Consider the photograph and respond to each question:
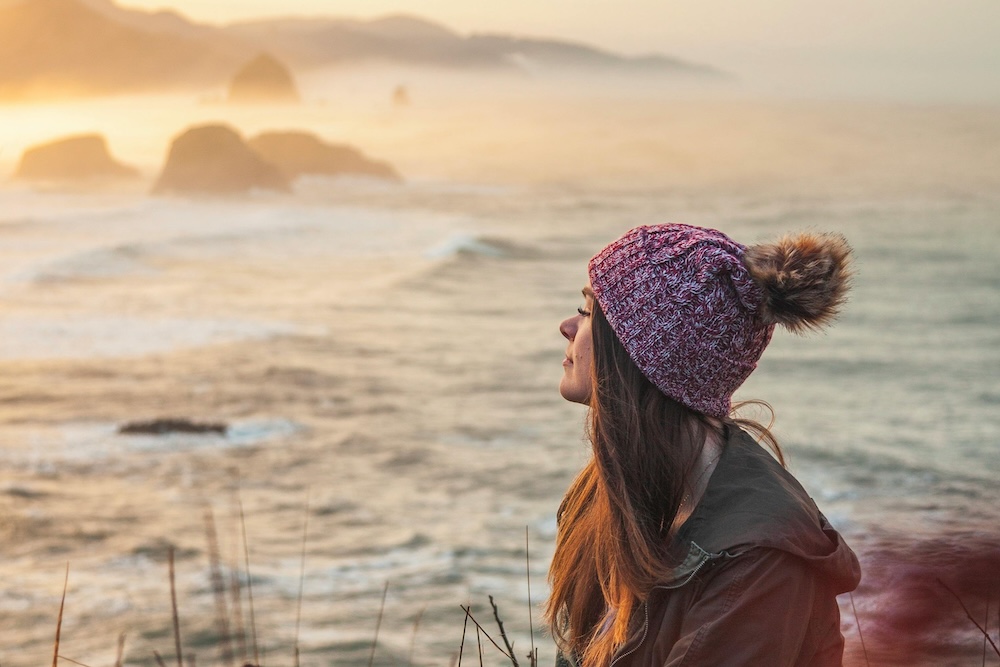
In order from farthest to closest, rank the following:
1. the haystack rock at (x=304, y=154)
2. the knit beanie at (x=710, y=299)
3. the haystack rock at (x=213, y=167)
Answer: the haystack rock at (x=304, y=154), the haystack rock at (x=213, y=167), the knit beanie at (x=710, y=299)

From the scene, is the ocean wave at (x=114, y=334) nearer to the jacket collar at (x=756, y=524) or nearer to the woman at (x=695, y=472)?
the woman at (x=695, y=472)

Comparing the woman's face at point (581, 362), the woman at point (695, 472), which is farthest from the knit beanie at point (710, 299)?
the woman's face at point (581, 362)

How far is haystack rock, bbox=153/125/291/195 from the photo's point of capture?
82.0 meters

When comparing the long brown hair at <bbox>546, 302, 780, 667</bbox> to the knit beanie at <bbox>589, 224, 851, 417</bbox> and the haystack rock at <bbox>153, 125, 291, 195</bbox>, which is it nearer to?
the knit beanie at <bbox>589, 224, 851, 417</bbox>

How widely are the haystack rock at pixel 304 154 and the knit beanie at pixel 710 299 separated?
8978 centimetres

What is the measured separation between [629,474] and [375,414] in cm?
2459

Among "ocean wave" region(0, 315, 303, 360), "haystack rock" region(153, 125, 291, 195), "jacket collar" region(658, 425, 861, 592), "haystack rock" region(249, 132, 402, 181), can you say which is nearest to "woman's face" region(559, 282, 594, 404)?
"jacket collar" region(658, 425, 861, 592)

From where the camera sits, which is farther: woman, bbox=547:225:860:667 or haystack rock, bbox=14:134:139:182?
haystack rock, bbox=14:134:139:182

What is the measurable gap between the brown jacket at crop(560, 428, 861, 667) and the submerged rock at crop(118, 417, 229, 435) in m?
21.6

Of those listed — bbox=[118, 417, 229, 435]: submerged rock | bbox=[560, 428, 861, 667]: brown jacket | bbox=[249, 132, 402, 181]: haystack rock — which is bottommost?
bbox=[249, 132, 402, 181]: haystack rock

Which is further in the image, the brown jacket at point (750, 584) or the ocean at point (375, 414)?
the ocean at point (375, 414)

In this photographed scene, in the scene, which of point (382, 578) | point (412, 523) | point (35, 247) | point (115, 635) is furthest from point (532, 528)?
point (35, 247)

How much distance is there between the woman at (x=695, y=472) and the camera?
1.81m

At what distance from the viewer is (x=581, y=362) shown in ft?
7.57
